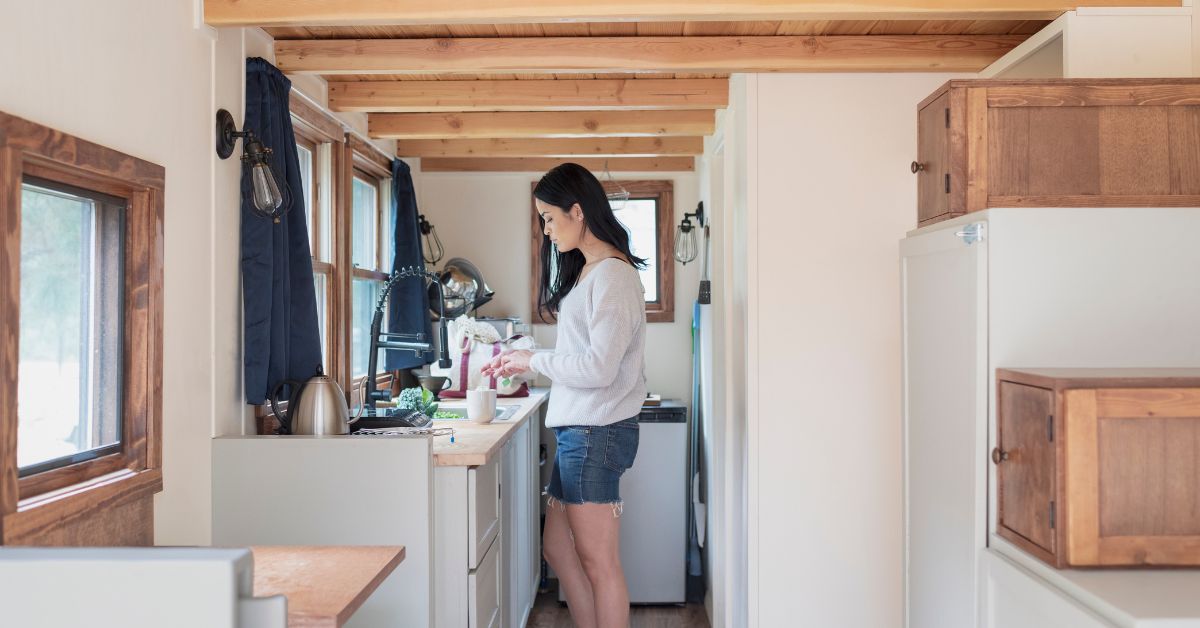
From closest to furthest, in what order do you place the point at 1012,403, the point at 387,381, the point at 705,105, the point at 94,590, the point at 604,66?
1. the point at 94,590
2. the point at 1012,403
3. the point at 604,66
4. the point at 705,105
5. the point at 387,381

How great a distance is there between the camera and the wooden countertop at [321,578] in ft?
4.63

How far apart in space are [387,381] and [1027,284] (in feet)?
10.1

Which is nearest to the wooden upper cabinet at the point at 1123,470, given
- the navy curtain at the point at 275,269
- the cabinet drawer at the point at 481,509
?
the cabinet drawer at the point at 481,509

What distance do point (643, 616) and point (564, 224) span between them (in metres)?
2.27

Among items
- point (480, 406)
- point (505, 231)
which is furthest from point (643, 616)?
point (505, 231)

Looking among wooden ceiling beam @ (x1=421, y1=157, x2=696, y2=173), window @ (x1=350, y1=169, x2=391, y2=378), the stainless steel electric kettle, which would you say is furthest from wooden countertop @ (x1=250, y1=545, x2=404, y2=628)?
wooden ceiling beam @ (x1=421, y1=157, x2=696, y2=173)

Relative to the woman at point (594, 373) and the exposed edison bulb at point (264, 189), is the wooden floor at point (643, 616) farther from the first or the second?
the exposed edison bulb at point (264, 189)

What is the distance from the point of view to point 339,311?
359 cm

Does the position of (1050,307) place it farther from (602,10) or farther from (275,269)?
(275,269)

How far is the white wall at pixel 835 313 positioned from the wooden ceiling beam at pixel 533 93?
52 cm

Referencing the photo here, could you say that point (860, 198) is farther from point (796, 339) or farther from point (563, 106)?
point (563, 106)

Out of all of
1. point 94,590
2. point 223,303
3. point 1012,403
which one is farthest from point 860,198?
point 94,590

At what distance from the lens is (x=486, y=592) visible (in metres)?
2.86

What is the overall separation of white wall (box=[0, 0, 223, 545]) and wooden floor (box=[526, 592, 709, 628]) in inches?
79.9
